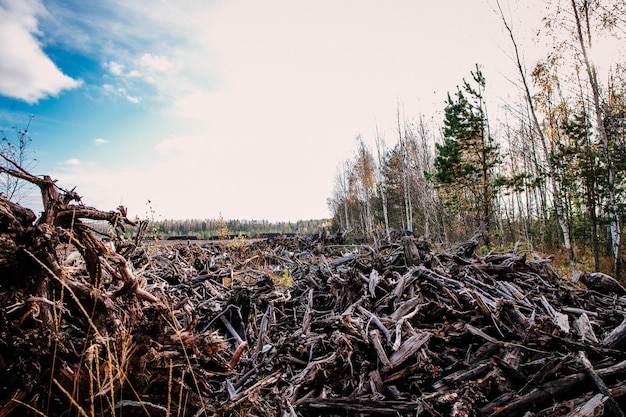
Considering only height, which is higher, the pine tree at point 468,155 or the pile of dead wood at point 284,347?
Result: the pine tree at point 468,155

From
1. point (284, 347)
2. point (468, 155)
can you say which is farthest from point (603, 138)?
point (284, 347)

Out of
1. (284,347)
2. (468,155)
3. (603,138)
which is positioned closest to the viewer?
(284,347)

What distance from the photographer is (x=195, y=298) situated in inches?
186

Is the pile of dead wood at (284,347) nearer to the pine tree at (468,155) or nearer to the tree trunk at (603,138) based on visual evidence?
the tree trunk at (603,138)

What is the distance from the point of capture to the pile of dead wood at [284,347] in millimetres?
1515

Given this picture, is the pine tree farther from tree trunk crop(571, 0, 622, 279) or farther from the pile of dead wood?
the pile of dead wood

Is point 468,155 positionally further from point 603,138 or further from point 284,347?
point 284,347

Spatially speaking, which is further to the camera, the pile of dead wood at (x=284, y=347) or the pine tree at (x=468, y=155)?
the pine tree at (x=468, y=155)

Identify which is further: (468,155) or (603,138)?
(468,155)

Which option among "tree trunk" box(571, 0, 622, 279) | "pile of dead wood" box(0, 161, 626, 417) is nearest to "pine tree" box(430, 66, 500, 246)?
"tree trunk" box(571, 0, 622, 279)

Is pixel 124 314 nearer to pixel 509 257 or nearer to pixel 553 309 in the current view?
pixel 553 309

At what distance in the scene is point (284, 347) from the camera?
3119 millimetres

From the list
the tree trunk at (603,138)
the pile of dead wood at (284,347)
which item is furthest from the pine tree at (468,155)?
the pile of dead wood at (284,347)

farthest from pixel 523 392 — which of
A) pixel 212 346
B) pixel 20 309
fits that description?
pixel 20 309
